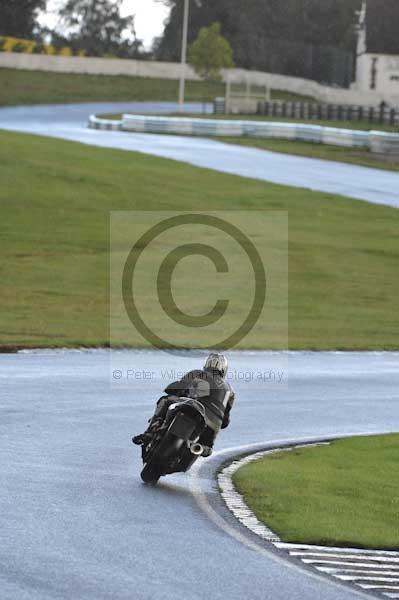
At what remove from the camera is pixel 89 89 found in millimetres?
100312

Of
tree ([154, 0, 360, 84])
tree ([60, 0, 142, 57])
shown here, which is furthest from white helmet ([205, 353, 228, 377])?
tree ([60, 0, 142, 57])

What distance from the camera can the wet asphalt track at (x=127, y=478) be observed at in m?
9.08

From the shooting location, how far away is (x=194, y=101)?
3880 inches

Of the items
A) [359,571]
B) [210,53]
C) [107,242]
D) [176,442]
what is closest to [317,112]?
[210,53]

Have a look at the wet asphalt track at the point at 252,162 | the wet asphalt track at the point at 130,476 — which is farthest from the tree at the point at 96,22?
the wet asphalt track at the point at 130,476

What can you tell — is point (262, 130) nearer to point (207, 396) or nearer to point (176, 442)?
point (207, 396)

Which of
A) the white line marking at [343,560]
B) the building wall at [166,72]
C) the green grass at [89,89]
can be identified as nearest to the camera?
the white line marking at [343,560]

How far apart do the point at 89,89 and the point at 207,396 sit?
89.6m

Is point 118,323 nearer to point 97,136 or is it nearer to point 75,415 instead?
point 75,415

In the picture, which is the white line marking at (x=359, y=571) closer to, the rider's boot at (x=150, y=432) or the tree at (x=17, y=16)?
the rider's boot at (x=150, y=432)

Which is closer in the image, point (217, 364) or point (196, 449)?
point (196, 449)

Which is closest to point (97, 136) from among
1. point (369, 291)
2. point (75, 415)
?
point (369, 291)

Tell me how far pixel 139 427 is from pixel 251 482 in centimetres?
300

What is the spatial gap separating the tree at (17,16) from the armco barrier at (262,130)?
61403mm
